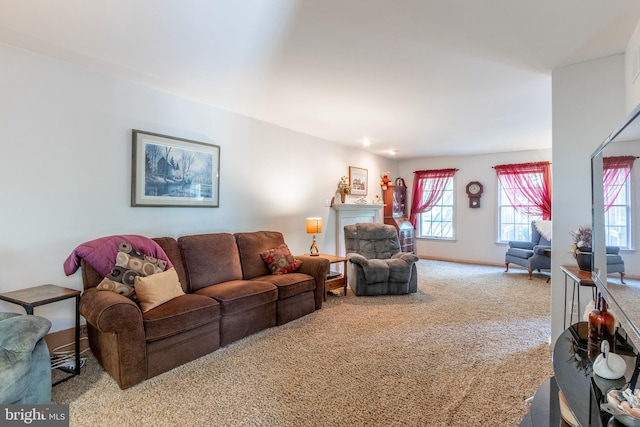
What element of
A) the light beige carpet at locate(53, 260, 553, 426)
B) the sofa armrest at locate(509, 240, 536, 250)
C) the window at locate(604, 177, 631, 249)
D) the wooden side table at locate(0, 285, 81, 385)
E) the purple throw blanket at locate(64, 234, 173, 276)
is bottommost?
the light beige carpet at locate(53, 260, 553, 426)

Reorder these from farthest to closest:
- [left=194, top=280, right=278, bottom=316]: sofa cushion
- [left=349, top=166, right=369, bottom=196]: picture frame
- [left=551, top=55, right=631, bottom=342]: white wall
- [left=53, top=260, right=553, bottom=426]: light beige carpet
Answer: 1. [left=349, top=166, right=369, bottom=196]: picture frame
2. [left=194, top=280, right=278, bottom=316]: sofa cushion
3. [left=551, top=55, right=631, bottom=342]: white wall
4. [left=53, top=260, right=553, bottom=426]: light beige carpet

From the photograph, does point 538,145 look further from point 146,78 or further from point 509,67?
point 146,78

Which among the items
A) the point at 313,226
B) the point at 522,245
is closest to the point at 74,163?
the point at 313,226

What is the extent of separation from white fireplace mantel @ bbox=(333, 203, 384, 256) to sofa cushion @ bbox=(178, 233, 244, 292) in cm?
250

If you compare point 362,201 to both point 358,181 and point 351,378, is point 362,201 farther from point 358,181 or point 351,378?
point 351,378

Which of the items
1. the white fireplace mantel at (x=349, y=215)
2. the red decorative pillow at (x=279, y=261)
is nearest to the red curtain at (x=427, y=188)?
the white fireplace mantel at (x=349, y=215)

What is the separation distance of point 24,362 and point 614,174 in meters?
3.12

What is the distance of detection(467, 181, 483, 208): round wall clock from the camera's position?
6.85 m

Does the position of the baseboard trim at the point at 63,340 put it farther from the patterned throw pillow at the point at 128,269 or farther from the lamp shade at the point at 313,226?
the lamp shade at the point at 313,226

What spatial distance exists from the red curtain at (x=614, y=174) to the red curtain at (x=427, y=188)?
564 cm

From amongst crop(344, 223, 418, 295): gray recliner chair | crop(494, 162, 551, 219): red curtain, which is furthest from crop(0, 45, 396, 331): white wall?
crop(494, 162, 551, 219): red curtain

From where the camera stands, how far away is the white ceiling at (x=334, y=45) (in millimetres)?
1961

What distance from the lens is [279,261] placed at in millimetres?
3746

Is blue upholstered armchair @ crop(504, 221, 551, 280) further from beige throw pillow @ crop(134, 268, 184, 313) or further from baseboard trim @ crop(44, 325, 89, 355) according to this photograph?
baseboard trim @ crop(44, 325, 89, 355)
